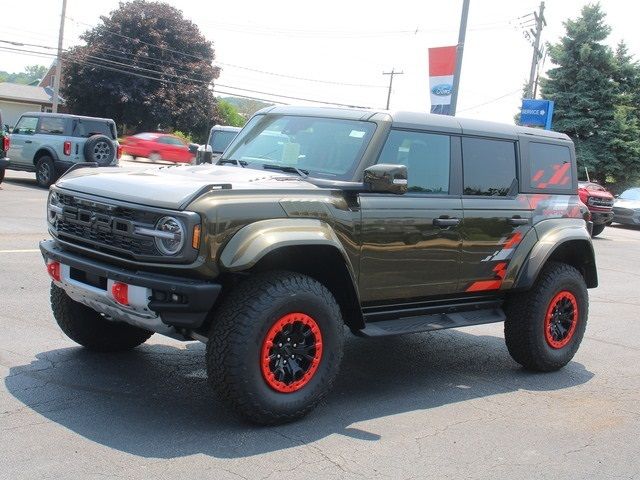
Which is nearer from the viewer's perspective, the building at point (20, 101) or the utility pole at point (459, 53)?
the utility pole at point (459, 53)

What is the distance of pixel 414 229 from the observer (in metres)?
5.43

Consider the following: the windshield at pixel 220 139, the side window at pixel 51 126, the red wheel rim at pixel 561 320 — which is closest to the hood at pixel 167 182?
the red wheel rim at pixel 561 320

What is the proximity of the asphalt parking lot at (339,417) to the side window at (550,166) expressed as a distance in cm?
158

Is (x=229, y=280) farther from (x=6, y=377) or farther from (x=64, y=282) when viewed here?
(x=6, y=377)

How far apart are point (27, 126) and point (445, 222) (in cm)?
1731

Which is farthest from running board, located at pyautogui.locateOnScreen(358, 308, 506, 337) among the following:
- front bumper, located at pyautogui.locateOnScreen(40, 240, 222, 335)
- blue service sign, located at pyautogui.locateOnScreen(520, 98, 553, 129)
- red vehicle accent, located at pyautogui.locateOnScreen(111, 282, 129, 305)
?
blue service sign, located at pyautogui.locateOnScreen(520, 98, 553, 129)

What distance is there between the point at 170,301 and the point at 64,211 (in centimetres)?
115

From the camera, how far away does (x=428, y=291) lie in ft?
18.6

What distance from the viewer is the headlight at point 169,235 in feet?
14.1

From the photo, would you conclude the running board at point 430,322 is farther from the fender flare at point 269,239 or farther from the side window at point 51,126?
the side window at point 51,126

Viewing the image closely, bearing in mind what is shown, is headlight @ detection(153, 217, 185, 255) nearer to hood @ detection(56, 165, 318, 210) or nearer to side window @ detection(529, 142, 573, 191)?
hood @ detection(56, 165, 318, 210)

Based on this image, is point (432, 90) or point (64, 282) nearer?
point (64, 282)

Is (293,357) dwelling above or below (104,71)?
below

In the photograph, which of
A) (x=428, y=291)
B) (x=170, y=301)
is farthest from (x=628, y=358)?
(x=170, y=301)
